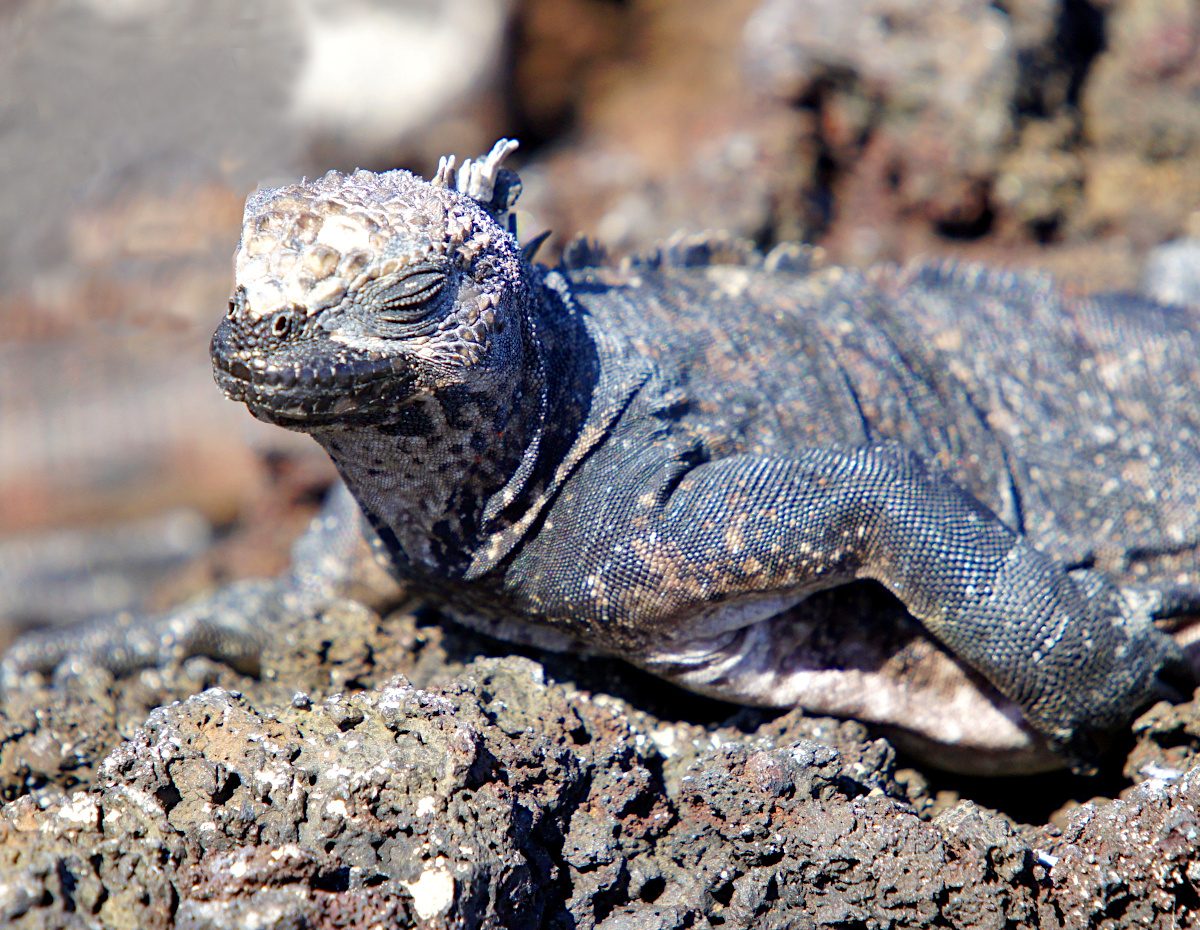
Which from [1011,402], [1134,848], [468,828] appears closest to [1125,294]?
[1011,402]

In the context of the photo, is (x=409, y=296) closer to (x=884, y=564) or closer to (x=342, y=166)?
(x=884, y=564)

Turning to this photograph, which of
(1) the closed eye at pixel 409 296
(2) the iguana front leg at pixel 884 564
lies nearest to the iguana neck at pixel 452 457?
(1) the closed eye at pixel 409 296

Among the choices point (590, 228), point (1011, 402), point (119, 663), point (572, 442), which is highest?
point (572, 442)

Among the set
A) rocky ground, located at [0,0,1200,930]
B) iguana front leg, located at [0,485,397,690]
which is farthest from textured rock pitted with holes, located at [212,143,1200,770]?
iguana front leg, located at [0,485,397,690]

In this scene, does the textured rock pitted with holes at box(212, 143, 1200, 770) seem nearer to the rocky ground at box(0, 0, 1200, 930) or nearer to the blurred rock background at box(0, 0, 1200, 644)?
the rocky ground at box(0, 0, 1200, 930)

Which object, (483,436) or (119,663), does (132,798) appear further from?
(119,663)

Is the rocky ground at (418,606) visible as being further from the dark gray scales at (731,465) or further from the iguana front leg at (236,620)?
the dark gray scales at (731,465)
